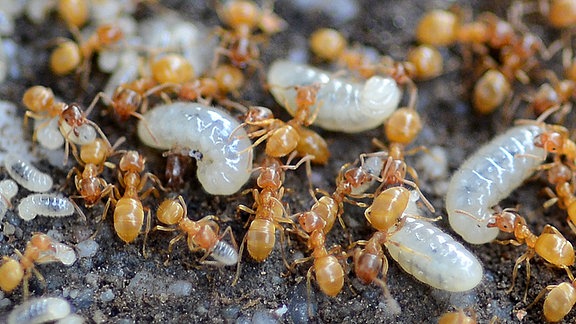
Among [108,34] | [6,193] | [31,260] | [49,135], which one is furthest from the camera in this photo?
[108,34]

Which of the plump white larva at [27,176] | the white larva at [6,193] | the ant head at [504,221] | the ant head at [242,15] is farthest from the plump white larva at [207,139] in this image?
the ant head at [504,221]

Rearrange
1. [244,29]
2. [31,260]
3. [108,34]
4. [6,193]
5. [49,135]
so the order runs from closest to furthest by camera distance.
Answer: [31,260] < [6,193] < [49,135] < [108,34] < [244,29]

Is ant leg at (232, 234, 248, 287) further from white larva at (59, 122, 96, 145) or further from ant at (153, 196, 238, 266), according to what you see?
white larva at (59, 122, 96, 145)

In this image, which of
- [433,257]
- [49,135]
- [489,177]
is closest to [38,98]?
[49,135]

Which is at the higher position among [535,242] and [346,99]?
[346,99]

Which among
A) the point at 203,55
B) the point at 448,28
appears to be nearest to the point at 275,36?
the point at 203,55

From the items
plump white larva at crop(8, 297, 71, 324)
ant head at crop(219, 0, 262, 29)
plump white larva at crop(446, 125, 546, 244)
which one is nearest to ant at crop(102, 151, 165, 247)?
plump white larva at crop(8, 297, 71, 324)

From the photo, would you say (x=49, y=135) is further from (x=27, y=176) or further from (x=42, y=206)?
(x=42, y=206)

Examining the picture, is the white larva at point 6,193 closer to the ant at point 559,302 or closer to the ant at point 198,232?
the ant at point 198,232
